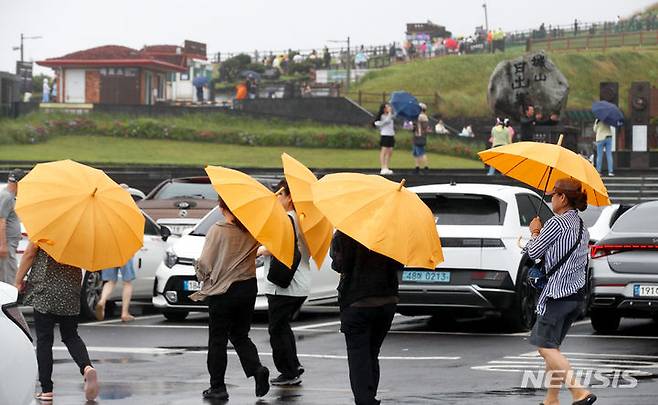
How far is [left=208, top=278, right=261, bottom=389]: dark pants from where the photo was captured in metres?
11.5

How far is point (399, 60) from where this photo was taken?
88938 millimetres

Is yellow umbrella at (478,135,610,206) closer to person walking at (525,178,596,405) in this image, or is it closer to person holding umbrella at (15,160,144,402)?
person walking at (525,178,596,405)

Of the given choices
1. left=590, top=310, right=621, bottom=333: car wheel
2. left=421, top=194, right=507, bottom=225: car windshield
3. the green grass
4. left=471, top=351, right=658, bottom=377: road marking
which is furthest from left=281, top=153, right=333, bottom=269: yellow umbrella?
the green grass

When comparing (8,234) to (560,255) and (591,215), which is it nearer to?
(591,215)

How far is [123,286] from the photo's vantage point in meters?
19.2

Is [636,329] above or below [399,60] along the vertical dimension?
below

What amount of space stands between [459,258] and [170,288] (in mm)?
3955

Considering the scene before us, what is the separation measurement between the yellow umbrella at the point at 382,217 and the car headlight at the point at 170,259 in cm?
798

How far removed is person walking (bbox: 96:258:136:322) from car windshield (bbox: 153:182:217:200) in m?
4.11

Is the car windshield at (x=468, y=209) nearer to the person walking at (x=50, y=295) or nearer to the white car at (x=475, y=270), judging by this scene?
the white car at (x=475, y=270)

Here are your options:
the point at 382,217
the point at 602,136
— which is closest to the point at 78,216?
the point at 382,217

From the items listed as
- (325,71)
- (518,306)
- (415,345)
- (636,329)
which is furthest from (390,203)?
(325,71)

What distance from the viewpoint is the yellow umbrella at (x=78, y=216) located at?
11.5 m

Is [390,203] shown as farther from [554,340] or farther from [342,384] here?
[342,384]
